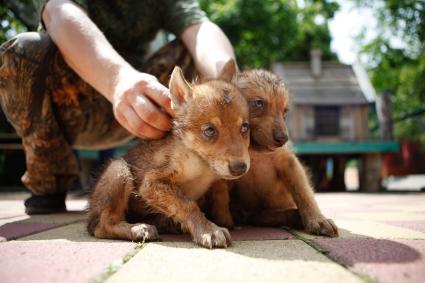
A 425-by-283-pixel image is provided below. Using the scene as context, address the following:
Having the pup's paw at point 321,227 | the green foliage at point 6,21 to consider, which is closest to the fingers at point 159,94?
the pup's paw at point 321,227

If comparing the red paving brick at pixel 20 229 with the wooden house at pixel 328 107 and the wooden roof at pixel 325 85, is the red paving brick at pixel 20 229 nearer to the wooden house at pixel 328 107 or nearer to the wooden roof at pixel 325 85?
the wooden house at pixel 328 107

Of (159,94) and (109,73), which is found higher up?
(109,73)

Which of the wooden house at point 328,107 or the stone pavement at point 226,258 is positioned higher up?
the wooden house at point 328,107

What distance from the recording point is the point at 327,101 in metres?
10.7

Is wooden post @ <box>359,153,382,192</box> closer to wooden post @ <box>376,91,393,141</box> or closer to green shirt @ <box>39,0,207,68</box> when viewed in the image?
wooden post @ <box>376,91,393,141</box>

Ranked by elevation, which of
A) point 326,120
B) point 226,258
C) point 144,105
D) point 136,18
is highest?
point 136,18

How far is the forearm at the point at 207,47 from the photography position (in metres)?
3.20

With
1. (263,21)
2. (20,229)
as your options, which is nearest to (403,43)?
(263,21)

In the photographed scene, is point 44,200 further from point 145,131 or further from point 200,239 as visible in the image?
point 200,239

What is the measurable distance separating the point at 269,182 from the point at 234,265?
126cm

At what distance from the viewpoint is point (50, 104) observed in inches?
138

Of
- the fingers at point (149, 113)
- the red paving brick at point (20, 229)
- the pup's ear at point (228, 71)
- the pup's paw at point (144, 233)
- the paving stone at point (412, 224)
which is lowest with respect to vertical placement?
the paving stone at point (412, 224)

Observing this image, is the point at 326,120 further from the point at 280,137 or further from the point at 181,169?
the point at 181,169

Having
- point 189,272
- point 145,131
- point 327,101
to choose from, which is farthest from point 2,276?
point 327,101
